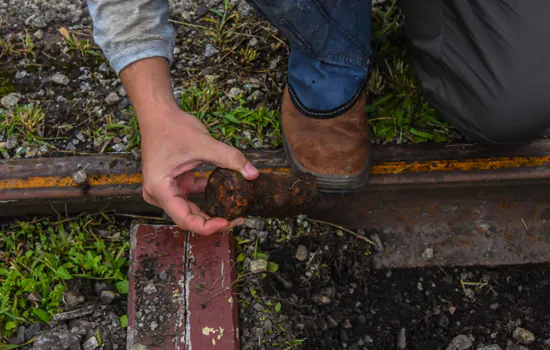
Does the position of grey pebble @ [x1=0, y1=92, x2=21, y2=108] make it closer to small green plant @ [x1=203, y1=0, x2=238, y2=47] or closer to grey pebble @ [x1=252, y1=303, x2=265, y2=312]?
small green plant @ [x1=203, y1=0, x2=238, y2=47]

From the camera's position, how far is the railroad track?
84.6 inches

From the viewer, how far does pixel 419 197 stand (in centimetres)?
249

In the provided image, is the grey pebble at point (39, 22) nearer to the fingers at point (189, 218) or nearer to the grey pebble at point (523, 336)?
the fingers at point (189, 218)

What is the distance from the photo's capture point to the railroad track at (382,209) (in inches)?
84.6

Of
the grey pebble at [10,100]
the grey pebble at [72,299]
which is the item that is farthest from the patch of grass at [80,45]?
the grey pebble at [72,299]

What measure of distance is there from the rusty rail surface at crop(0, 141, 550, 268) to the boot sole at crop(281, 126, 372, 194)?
76 millimetres

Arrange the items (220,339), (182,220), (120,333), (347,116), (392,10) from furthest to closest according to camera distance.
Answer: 1. (392,10)
2. (347,116)
3. (120,333)
4. (220,339)
5. (182,220)

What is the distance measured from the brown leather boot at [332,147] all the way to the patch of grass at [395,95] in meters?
0.21

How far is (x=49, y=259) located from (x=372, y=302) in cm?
144

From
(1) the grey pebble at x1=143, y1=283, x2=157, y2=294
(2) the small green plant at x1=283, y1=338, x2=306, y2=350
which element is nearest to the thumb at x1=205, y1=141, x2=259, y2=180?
(1) the grey pebble at x1=143, y1=283, x2=157, y2=294

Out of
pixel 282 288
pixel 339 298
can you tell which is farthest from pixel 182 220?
pixel 339 298

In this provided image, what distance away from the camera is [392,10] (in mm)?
2793

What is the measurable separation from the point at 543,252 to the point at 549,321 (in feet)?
1.07

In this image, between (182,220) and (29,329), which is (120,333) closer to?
(29,329)
